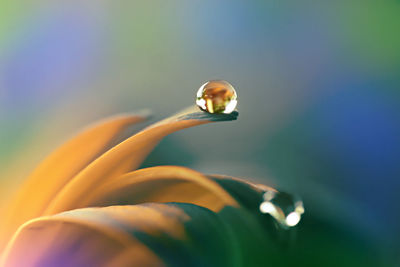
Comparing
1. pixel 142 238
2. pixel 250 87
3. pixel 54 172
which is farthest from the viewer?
pixel 250 87

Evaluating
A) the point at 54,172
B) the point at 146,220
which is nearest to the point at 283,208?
the point at 146,220

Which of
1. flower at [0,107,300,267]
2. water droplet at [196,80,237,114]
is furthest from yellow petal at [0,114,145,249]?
water droplet at [196,80,237,114]

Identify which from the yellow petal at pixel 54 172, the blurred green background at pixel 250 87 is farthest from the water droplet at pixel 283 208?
the yellow petal at pixel 54 172

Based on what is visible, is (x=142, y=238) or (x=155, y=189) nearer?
(x=142, y=238)

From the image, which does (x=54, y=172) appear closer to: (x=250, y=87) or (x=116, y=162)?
(x=116, y=162)

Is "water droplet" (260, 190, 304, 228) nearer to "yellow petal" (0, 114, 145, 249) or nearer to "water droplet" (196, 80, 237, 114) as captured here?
"water droplet" (196, 80, 237, 114)

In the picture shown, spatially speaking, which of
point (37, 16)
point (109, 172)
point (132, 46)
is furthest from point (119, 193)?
point (37, 16)

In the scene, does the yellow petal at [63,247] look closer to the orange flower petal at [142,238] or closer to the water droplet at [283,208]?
the orange flower petal at [142,238]
